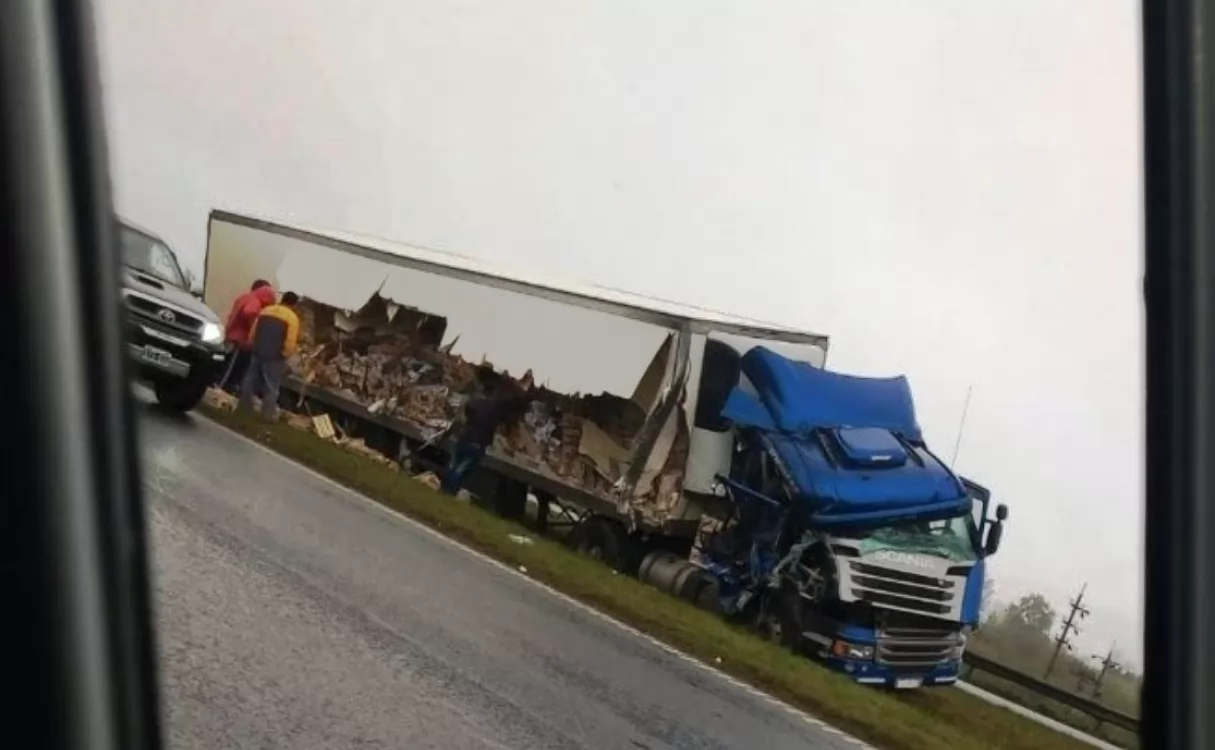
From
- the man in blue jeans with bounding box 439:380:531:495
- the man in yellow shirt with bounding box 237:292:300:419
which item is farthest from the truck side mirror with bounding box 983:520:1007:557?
the man in yellow shirt with bounding box 237:292:300:419

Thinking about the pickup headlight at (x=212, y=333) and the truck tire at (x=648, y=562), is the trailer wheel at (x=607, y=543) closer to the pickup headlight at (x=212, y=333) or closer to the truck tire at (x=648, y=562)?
the truck tire at (x=648, y=562)

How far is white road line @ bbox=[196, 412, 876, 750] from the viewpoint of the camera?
764 millimetres

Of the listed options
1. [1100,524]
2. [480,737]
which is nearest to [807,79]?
[1100,524]

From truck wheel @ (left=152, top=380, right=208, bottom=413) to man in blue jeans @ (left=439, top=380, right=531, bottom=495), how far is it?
157 mm

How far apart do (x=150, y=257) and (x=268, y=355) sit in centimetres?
11

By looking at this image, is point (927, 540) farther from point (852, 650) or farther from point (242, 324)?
point (242, 324)

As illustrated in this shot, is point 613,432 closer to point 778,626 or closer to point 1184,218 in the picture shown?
point 778,626

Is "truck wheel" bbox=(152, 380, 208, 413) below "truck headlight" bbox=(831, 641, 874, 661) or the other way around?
the other way around

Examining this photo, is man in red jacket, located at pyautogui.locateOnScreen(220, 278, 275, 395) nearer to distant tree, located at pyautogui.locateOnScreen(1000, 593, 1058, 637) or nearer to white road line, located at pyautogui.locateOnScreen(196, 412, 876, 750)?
white road line, located at pyautogui.locateOnScreen(196, 412, 876, 750)

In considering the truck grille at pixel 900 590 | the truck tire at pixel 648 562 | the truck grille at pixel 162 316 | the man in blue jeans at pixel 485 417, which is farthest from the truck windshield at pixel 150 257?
the truck grille at pixel 900 590

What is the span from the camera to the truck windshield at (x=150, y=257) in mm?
658

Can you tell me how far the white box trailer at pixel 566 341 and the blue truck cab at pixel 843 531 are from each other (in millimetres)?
21

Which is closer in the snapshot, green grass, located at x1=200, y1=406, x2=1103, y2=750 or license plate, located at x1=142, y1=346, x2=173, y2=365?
license plate, located at x1=142, y1=346, x2=173, y2=365

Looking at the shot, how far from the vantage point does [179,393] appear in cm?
70
